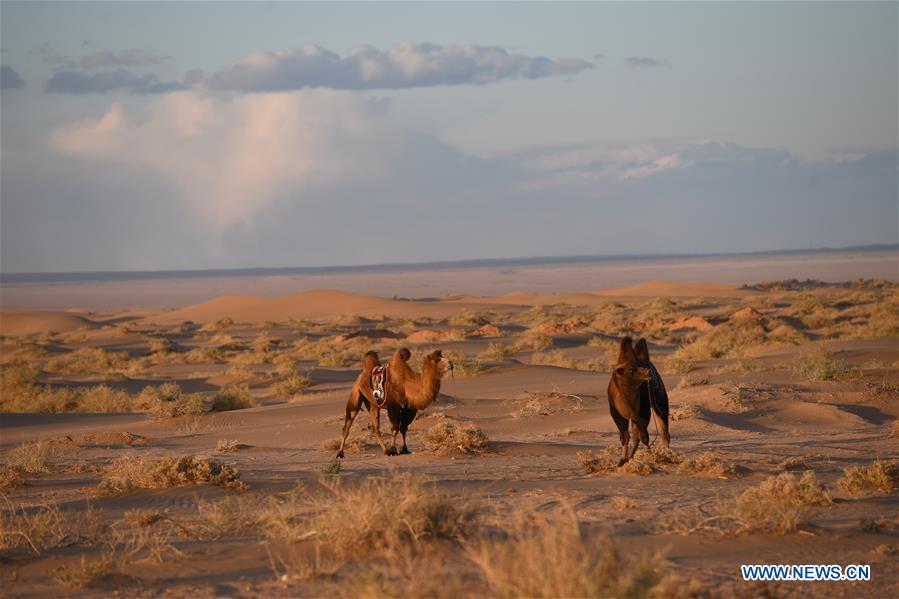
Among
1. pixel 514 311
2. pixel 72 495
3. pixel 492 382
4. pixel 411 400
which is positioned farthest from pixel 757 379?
pixel 514 311

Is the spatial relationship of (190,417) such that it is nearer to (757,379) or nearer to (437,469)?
(437,469)

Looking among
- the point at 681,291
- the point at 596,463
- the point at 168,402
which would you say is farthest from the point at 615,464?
the point at 681,291

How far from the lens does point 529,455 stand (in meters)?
14.0

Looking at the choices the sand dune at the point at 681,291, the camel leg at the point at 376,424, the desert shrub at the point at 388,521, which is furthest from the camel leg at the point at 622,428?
the sand dune at the point at 681,291

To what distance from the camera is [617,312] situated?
5928 cm

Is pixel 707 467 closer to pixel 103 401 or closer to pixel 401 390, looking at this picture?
pixel 401 390

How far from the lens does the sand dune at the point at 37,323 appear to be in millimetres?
66375

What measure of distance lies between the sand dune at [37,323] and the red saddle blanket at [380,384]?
176ft

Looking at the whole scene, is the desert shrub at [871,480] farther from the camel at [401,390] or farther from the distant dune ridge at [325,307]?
the distant dune ridge at [325,307]

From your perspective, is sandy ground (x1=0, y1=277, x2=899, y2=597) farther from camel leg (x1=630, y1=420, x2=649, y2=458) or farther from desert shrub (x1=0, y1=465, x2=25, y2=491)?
camel leg (x1=630, y1=420, x2=649, y2=458)


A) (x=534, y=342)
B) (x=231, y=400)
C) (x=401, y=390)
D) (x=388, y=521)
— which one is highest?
(x=401, y=390)

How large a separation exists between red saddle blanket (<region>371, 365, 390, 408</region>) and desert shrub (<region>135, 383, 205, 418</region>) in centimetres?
945

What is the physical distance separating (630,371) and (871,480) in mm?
2770

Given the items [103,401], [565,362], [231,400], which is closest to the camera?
[231,400]
